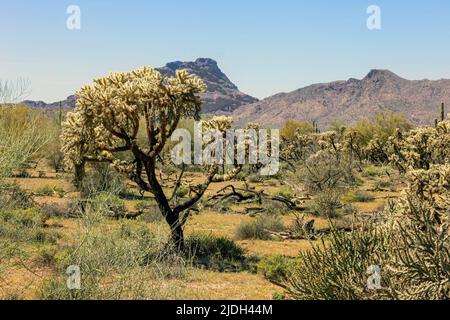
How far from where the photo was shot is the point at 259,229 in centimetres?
1608

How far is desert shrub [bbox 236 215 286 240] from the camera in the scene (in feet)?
51.8

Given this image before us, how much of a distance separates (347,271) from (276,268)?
4.97 m

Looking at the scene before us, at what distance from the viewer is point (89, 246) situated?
609cm

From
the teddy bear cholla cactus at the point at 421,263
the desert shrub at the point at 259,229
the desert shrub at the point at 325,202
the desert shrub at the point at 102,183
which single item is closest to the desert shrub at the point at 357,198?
the desert shrub at the point at 325,202

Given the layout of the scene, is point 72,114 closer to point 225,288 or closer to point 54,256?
point 54,256

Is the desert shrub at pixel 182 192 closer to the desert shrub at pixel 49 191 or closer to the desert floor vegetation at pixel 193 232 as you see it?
the desert floor vegetation at pixel 193 232

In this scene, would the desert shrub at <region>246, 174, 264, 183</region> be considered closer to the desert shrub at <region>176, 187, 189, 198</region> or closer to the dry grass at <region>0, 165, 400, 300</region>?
the desert shrub at <region>176, 187, 189, 198</region>

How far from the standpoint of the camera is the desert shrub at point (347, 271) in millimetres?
5691

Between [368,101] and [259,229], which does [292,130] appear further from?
[368,101]

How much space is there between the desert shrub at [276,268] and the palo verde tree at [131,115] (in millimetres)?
2113

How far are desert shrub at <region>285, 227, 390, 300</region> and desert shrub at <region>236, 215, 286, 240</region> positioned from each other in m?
9.12

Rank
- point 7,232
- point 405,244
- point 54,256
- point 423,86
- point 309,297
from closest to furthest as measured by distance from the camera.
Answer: point 405,244 < point 309,297 < point 7,232 < point 54,256 < point 423,86

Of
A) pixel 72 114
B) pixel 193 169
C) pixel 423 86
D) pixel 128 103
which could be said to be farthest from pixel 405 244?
pixel 423 86

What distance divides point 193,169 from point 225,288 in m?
37.8
